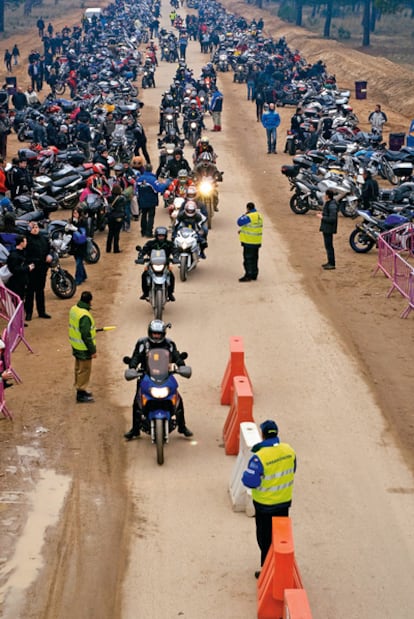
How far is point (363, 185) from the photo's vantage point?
27.3 meters

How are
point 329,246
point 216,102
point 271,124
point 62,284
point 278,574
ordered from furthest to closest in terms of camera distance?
point 216,102, point 271,124, point 329,246, point 62,284, point 278,574

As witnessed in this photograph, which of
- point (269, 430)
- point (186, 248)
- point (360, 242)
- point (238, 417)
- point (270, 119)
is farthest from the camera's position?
point (270, 119)

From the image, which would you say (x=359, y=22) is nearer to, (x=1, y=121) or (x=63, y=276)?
(x=1, y=121)

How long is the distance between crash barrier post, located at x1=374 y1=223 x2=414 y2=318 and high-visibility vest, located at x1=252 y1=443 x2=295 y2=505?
10321mm

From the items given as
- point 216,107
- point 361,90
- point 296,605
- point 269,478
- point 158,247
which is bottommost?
point 361,90

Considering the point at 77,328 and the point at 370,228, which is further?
the point at 370,228

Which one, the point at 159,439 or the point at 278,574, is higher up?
the point at 278,574

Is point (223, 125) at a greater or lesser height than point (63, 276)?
lesser

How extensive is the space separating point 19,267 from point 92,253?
5.12 metres

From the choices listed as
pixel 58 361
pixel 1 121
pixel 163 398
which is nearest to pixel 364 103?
pixel 1 121

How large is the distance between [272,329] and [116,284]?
445 centimetres

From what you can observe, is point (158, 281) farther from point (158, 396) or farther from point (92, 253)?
point (158, 396)

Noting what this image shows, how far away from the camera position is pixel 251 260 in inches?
871

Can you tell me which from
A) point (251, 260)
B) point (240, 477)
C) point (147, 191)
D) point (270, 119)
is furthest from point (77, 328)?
point (270, 119)
